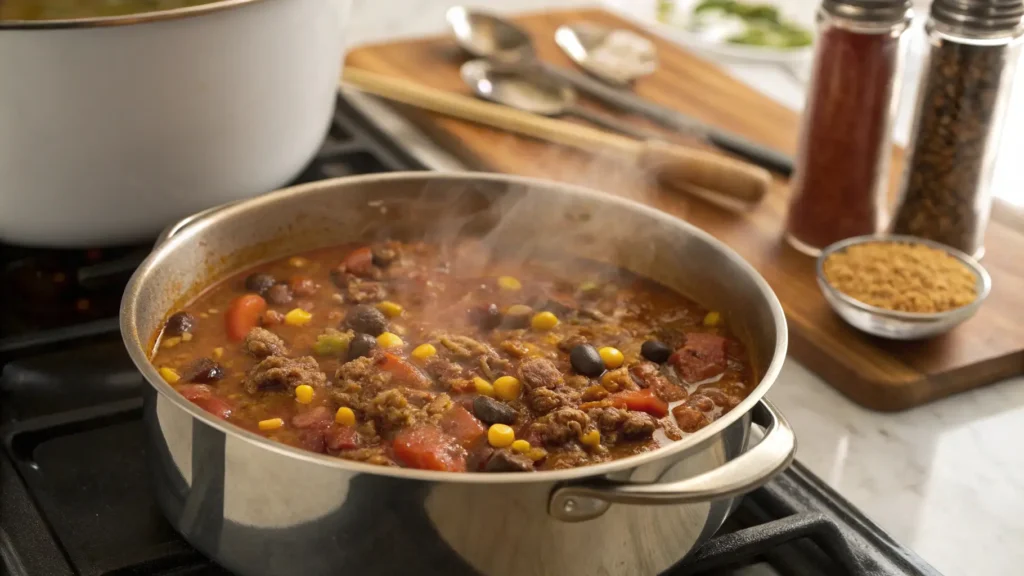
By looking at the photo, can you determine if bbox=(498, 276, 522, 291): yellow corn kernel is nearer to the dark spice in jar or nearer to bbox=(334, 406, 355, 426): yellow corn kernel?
bbox=(334, 406, 355, 426): yellow corn kernel

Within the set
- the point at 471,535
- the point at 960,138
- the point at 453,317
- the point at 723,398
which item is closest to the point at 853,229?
the point at 960,138

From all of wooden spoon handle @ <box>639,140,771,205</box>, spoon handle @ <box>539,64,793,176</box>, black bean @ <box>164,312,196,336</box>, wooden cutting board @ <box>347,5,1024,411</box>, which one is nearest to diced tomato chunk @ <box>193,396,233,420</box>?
black bean @ <box>164,312,196,336</box>

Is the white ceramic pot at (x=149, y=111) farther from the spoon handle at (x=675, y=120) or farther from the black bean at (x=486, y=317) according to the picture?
the spoon handle at (x=675, y=120)

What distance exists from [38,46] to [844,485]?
1443 millimetres

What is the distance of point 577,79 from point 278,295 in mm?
1297

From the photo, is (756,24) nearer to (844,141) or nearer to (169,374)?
(844,141)

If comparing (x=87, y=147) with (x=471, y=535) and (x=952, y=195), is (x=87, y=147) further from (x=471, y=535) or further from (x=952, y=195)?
(x=952, y=195)

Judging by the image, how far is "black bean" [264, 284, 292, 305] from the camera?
6.43 ft

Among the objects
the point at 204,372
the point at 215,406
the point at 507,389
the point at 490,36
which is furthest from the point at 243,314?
the point at 490,36

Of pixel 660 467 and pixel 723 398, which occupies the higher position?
pixel 660 467

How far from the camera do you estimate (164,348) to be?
181cm

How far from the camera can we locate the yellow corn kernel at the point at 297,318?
6.21 ft

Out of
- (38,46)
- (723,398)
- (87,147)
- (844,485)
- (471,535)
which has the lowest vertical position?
(844,485)

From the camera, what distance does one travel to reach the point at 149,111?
6.18 feet
